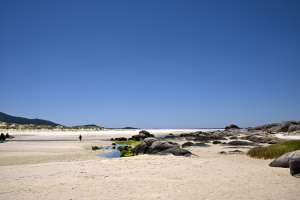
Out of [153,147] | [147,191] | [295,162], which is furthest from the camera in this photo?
[153,147]

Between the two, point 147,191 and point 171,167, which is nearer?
point 147,191

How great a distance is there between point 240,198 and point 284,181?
3.75 metres

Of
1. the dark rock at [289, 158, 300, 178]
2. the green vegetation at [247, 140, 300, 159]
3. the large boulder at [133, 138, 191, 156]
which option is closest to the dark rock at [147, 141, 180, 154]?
the large boulder at [133, 138, 191, 156]

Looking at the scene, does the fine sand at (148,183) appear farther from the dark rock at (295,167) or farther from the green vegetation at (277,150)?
the green vegetation at (277,150)

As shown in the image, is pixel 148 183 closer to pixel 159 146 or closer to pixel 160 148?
pixel 160 148

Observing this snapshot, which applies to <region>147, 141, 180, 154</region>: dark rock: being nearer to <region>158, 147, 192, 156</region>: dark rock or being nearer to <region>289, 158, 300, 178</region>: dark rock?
<region>158, 147, 192, 156</region>: dark rock

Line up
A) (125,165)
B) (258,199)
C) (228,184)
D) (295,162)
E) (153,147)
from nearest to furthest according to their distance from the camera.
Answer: (258,199) < (228,184) < (295,162) < (125,165) < (153,147)

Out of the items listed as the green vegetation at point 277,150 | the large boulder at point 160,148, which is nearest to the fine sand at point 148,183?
the green vegetation at point 277,150

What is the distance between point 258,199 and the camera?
28.7ft

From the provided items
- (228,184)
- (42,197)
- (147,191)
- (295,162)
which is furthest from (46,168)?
(295,162)

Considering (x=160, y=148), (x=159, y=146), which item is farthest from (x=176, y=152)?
(x=159, y=146)

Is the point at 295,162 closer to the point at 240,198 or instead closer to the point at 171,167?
the point at 240,198

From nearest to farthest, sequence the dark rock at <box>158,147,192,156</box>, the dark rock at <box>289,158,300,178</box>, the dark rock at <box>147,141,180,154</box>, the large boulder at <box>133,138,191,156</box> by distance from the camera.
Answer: the dark rock at <box>289,158,300,178</box>
the dark rock at <box>158,147,192,156</box>
the large boulder at <box>133,138,191,156</box>
the dark rock at <box>147,141,180,154</box>

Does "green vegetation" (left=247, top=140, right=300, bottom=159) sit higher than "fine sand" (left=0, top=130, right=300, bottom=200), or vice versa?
"green vegetation" (left=247, top=140, right=300, bottom=159)
